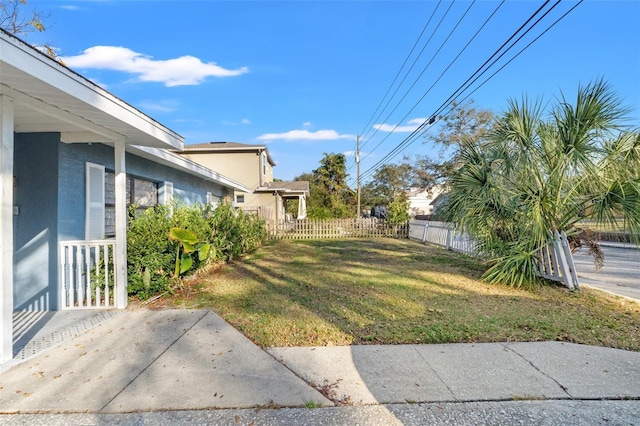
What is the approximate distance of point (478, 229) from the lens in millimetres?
7367

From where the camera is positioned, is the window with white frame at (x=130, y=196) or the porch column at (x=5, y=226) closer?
the porch column at (x=5, y=226)

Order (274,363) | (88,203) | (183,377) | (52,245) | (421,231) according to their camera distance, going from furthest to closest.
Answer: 1. (421,231)
2. (88,203)
3. (52,245)
4. (274,363)
5. (183,377)

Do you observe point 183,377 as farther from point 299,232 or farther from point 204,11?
point 299,232

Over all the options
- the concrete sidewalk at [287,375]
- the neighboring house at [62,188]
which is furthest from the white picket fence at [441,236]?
the neighboring house at [62,188]

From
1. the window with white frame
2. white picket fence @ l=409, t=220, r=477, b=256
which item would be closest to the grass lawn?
the window with white frame

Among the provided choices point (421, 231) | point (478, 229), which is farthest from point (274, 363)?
point (421, 231)

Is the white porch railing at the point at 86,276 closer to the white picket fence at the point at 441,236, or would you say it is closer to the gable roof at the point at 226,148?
the white picket fence at the point at 441,236

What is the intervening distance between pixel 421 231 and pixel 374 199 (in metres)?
29.7

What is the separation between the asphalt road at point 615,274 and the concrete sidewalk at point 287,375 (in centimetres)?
432

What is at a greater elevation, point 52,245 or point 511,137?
point 511,137

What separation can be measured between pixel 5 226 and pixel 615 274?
12.1 m

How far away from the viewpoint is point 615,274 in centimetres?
879

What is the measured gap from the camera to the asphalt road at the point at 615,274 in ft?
23.0

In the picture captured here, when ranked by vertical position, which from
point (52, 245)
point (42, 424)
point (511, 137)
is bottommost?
point (42, 424)
